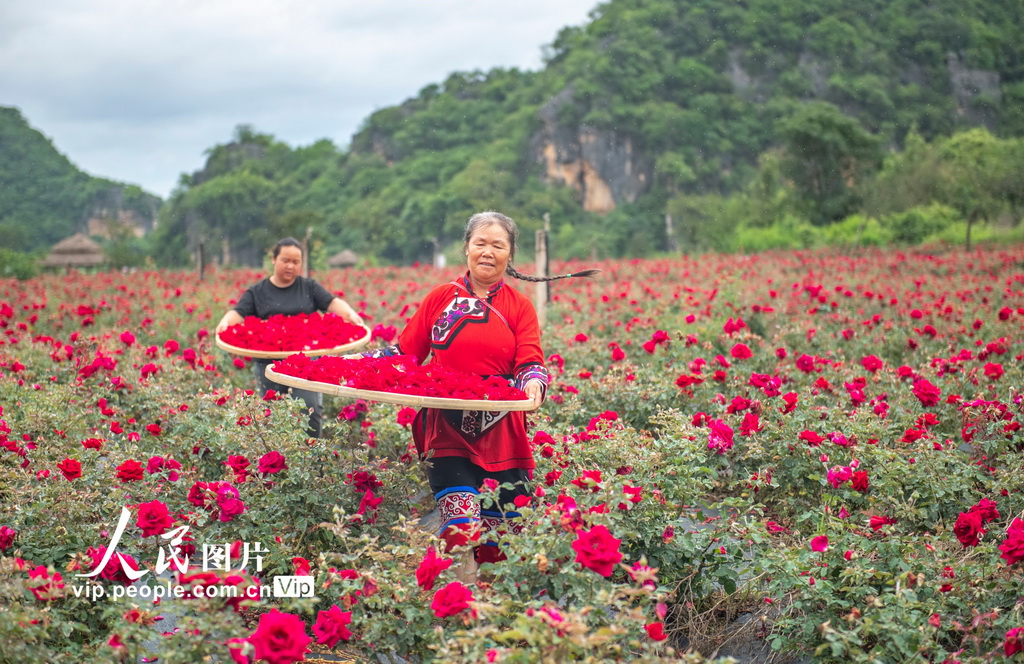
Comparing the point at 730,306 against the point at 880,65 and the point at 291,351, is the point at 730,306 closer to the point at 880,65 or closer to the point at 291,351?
the point at 291,351

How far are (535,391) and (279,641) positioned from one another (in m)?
1.32

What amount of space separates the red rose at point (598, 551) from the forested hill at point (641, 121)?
42.1m

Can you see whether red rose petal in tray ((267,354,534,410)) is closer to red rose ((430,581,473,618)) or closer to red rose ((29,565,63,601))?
red rose ((430,581,473,618))

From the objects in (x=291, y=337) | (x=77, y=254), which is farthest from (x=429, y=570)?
(x=77, y=254)

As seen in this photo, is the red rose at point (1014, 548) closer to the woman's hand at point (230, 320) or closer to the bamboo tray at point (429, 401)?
the bamboo tray at point (429, 401)

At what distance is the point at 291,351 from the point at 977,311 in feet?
21.1

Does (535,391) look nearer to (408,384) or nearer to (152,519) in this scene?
(408,384)

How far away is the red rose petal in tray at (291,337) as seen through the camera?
3863 mm

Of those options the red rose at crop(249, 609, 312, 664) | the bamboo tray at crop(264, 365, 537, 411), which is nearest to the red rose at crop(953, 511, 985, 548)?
the bamboo tray at crop(264, 365, 537, 411)

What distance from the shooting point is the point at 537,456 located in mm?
3473

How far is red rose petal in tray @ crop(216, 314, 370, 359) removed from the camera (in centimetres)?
386

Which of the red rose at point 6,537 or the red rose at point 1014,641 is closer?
the red rose at point 1014,641

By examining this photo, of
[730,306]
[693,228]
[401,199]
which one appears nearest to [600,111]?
[401,199]

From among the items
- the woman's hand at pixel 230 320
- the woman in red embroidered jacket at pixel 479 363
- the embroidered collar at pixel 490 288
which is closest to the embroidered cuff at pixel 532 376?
the woman in red embroidered jacket at pixel 479 363
